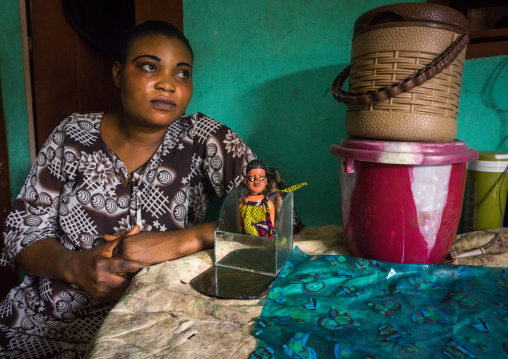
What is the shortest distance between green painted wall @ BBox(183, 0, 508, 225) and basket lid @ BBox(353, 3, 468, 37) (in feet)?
1.40

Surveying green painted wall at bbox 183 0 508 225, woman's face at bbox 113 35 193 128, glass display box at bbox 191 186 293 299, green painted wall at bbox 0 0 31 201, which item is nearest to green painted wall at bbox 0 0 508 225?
green painted wall at bbox 183 0 508 225

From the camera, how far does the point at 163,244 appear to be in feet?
3.45

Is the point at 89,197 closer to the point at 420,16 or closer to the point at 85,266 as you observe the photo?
the point at 85,266

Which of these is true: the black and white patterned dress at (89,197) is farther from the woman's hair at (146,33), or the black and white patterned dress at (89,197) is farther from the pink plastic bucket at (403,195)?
the pink plastic bucket at (403,195)

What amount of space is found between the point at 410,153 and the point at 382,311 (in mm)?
409

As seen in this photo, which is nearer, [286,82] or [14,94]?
[286,82]

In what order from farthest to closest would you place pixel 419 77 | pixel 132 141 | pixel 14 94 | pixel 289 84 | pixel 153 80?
pixel 14 94 < pixel 289 84 < pixel 132 141 < pixel 153 80 < pixel 419 77

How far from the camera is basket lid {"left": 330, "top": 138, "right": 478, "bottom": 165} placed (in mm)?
883

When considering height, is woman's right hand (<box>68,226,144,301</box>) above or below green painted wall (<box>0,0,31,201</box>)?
below

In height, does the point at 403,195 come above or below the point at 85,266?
above

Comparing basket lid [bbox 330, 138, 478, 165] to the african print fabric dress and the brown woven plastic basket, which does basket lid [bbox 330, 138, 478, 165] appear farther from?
the african print fabric dress

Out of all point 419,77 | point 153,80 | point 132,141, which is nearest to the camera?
point 419,77

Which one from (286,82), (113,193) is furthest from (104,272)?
(286,82)

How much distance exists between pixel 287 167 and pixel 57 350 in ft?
3.48
